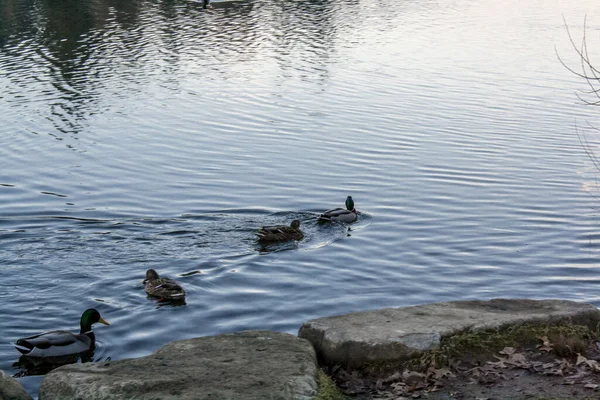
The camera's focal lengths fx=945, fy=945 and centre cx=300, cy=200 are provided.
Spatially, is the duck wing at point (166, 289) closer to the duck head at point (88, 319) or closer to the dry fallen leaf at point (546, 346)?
the duck head at point (88, 319)

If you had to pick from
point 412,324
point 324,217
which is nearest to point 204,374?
point 412,324

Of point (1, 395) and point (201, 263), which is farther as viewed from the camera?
point (201, 263)

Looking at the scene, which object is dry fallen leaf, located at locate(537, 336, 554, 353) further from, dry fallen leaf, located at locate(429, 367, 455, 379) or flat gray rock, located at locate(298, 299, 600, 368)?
dry fallen leaf, located at locate(429, 367, 455, 379)

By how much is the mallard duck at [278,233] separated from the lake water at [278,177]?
247 millimetres

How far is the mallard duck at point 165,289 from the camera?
12.5m

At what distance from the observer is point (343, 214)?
16328 millimetres

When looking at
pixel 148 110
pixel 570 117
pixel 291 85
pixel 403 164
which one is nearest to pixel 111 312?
pixel 403 164

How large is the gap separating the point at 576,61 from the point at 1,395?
2902 cm

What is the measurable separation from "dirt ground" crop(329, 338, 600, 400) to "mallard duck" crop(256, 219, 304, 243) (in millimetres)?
6831

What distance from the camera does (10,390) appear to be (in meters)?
8.10

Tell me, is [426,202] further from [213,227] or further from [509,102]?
[509,102]

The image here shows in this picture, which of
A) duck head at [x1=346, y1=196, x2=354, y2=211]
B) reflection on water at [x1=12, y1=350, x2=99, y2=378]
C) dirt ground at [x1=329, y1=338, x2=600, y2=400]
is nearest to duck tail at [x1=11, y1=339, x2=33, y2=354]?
reflection on water at [x1=12, y1=350, x2=99, y2=378]

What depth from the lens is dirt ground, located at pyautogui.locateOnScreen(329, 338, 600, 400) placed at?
25.5ft

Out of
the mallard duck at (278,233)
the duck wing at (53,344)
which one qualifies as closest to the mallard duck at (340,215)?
the mallard duck at (278,233)
